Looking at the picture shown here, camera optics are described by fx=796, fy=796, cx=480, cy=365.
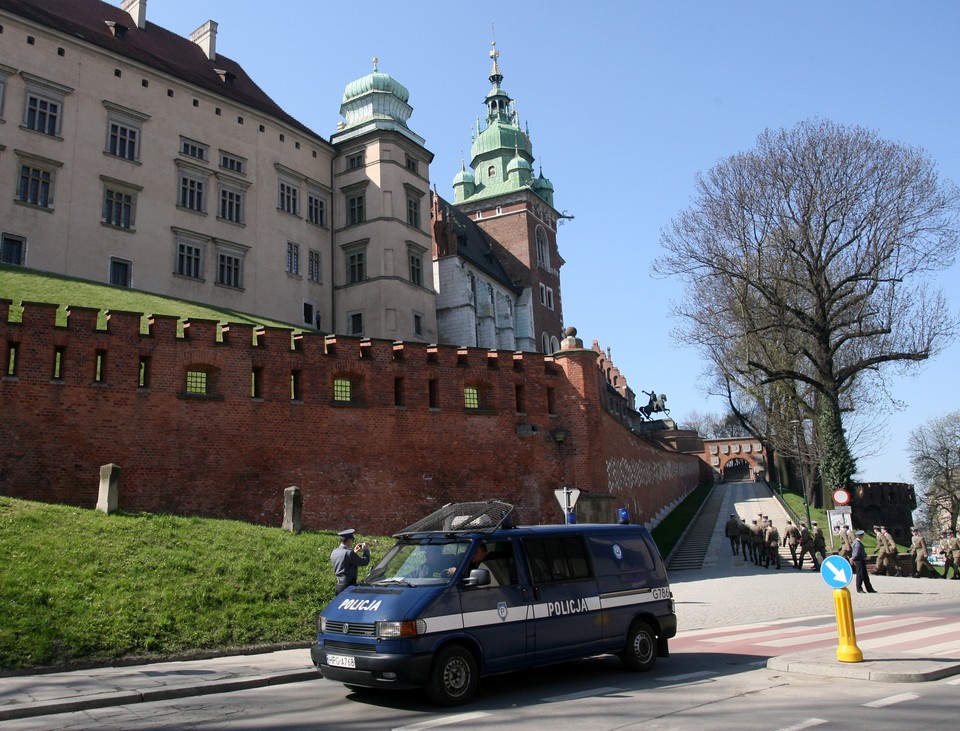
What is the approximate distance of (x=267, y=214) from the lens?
130 ft

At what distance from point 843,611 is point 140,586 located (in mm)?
10207

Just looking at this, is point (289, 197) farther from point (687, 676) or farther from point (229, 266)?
point (687, 676)

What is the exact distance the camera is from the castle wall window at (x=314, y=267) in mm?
41844

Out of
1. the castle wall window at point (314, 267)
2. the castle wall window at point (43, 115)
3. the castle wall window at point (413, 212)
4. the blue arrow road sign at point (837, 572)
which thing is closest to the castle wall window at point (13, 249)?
the castle wall window at point (43, 115)

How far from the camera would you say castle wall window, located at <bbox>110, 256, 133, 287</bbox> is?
3297cm

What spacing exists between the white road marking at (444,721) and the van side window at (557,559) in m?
2.03

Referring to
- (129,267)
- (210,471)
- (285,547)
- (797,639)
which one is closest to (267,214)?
(129,267)

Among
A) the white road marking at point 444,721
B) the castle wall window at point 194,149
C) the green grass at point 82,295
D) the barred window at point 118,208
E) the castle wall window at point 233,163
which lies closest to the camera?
the white road marking at point 444,721

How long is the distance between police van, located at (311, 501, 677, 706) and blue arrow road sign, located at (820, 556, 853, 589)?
2139 millimetres

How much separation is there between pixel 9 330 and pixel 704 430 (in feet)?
379

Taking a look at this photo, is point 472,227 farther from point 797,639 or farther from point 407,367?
point 797,639

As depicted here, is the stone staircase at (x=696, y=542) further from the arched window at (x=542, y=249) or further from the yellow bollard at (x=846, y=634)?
the arched window at (x=542, y=249)

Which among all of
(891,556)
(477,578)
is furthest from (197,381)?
(891,556)

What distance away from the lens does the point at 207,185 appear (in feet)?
123
